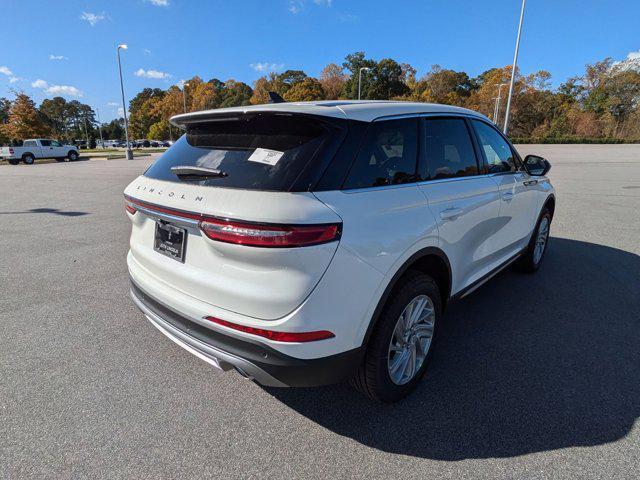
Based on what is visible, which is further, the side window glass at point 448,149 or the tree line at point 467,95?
the tree line at point 467,95

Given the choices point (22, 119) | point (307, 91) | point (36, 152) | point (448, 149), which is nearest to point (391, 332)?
point (448, 149)

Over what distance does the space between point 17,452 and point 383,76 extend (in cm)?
7695

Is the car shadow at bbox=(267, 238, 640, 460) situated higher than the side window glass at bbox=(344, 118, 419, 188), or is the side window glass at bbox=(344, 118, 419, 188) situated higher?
the side window glass at bbox=(344, 118, 419, 188)

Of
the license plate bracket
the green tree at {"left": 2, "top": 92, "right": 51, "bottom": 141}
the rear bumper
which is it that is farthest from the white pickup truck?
the rear bumper

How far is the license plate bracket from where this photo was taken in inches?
82.2

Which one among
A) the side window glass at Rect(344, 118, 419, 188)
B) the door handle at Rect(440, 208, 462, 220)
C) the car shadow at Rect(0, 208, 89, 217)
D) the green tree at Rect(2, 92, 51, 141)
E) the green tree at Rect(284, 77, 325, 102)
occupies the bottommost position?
the car shadow at Rect(0, 208, 89, 217)

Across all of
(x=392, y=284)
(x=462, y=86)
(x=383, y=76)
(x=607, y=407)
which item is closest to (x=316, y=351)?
(x=392, y=284)

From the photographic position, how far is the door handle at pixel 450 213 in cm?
248

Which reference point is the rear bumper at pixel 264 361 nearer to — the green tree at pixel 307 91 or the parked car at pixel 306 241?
the parked car at pixel 306 241

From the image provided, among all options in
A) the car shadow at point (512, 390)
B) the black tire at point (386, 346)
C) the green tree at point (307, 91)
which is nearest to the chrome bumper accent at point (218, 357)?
the black tire at point (386, 346)

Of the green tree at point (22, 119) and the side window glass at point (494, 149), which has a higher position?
the green tree at point (22, 119)

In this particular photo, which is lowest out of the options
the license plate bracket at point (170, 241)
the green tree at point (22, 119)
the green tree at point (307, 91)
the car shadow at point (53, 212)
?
the car shadow at point (53, 212)

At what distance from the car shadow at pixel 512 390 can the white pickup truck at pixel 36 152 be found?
120ft

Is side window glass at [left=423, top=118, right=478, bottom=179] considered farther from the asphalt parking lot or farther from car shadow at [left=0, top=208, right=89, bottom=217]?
car shadow at [left=0, top=208, right=89, bottom=217]
